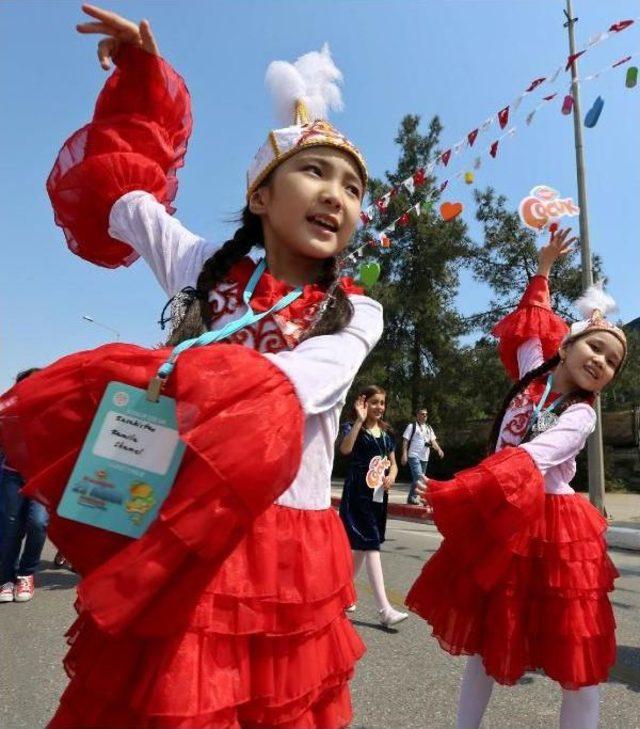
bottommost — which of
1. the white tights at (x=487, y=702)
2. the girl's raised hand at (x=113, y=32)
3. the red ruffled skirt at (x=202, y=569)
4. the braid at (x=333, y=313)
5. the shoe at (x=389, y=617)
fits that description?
the shoe at (x=389, y=617)

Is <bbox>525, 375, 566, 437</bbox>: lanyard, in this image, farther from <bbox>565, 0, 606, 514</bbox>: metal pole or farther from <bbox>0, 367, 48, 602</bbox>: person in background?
<bbox>565, 0, 606, 514</bbox>: metal pole

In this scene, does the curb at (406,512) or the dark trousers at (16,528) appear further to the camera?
the curb at (406,512)

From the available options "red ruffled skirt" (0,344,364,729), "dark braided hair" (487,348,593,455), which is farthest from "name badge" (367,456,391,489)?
"red ruffled skirt" (0,344,364,729)

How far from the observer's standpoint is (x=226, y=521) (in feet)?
3.22

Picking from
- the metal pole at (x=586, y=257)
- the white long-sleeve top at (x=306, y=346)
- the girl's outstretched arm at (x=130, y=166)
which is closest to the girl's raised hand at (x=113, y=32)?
the girl's outstretched arm at (x=130, y=166)

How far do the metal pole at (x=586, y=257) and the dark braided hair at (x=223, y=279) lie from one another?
8.63 m

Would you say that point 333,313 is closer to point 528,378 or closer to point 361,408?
point 528,378

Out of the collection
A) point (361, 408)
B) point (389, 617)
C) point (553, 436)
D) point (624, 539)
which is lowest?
point (389, 617)

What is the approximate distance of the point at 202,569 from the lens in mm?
1010

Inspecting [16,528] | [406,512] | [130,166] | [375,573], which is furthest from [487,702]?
[406,512]

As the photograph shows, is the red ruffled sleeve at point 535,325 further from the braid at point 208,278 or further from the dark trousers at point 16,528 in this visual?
the dark trousers at point 16,528

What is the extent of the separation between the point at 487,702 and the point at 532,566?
1.75ft

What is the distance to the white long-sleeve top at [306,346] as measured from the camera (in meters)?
1.19

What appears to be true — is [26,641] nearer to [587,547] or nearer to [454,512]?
[454,512]
